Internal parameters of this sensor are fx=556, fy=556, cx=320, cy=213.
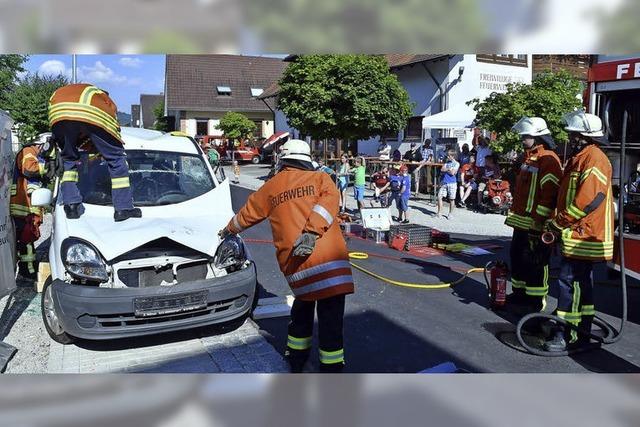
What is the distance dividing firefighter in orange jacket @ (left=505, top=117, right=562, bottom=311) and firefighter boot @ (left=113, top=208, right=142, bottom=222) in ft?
10.3

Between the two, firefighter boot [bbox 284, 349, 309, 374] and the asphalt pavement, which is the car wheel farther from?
firefighter boot [bbox 284, 349, 309, 374]

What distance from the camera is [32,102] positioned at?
12.5 feet

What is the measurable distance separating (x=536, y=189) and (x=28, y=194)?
4.47m

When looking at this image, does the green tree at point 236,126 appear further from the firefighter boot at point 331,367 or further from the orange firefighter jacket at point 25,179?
the firefighter boot at point 331,367

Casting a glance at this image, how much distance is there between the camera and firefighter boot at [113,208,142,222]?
3.93 metres

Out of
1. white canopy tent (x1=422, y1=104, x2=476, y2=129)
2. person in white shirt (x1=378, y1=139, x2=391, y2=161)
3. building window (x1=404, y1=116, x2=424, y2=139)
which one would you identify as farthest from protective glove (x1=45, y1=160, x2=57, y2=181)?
white canopy tent (x1=422, y1=104, x2=476, y2=129)

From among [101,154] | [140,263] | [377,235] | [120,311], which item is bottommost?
[120,311]

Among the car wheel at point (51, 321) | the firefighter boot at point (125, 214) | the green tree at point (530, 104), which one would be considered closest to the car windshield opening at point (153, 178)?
the firefighter boot at point (125, 214)

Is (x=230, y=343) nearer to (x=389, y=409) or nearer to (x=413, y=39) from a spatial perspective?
(x=389, y=409)

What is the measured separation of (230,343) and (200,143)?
5.41ft

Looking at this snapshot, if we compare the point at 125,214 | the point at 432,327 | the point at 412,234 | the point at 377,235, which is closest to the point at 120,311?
the point at 125,214

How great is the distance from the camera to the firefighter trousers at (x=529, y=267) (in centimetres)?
472

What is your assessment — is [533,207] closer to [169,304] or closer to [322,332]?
[322,332]

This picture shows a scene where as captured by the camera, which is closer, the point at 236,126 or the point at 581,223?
the point at 581,223
